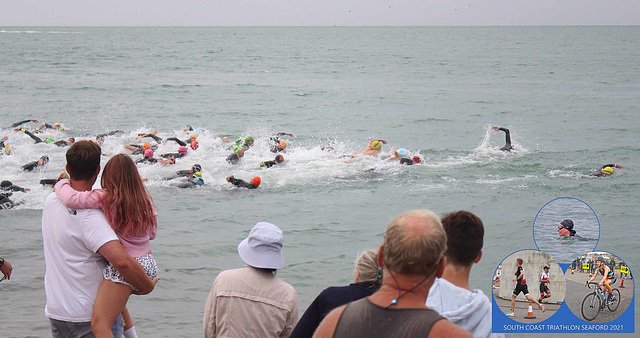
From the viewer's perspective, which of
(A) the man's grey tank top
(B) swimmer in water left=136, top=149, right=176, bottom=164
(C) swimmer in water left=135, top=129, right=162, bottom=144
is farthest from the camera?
(C) swimmer in water left=135, top=129, right=162, bottom=144

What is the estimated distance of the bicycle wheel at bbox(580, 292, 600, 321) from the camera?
2.69 meters

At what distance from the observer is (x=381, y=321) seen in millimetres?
2225

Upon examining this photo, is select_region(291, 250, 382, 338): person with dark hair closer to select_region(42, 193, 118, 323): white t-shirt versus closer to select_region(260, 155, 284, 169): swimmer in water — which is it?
select_region(42, 193, 118, 323): white t-shirt

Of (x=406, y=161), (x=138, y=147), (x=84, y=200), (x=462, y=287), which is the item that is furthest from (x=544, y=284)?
(x=138, y=147)

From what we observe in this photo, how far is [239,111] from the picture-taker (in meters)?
32.5

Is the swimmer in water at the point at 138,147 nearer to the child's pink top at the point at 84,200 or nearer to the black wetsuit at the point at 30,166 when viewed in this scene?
the black wetsuit at the point at 30,166

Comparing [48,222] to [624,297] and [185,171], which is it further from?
[185,171]

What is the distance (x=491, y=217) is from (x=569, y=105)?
23502mm

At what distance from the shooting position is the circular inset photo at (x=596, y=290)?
2.69 m

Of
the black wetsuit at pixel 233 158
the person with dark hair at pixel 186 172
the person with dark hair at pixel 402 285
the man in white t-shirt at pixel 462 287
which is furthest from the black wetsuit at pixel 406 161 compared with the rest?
the person with dark hair at pixel 402 285

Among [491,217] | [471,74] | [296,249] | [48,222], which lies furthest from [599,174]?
[471,74]

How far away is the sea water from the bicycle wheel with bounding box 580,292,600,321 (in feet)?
0.80

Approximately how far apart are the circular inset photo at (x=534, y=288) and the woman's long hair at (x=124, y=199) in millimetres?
2153

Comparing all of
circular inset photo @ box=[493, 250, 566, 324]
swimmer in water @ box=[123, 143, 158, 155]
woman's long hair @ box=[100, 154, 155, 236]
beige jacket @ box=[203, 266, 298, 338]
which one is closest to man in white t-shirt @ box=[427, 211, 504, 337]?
circular inset photo @ box=[493, 250, 566, 324]
